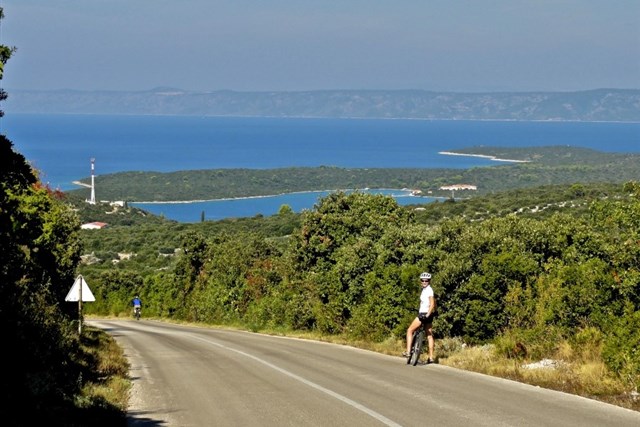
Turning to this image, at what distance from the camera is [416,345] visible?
615 inches

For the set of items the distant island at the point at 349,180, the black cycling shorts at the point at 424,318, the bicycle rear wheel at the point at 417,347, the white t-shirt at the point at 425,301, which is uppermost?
the distant island at the point at 349,180

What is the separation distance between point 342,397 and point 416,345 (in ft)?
12.4

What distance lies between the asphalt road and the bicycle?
0.78 feet

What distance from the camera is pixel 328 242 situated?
114ft

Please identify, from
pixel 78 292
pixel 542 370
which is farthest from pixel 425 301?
pixel 78 292

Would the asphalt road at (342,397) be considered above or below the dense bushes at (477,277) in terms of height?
below

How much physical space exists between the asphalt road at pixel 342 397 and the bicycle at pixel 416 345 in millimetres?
237

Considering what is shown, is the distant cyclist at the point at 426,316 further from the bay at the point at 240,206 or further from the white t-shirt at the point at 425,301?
the bay at the point at 240,206

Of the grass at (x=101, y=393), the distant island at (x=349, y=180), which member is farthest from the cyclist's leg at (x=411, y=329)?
the distant island at (x=349, y=180)

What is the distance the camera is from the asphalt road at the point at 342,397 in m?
10.4

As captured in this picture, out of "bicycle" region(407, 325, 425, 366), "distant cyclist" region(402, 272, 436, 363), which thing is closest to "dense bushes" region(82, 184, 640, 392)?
"distant cyclist" region(402, 272, 436, 363)

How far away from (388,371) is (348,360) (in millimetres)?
2329

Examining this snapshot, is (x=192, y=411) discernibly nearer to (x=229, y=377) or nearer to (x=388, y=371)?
(x=229, y=377)

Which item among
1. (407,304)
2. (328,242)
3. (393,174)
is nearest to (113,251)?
(328,242)
